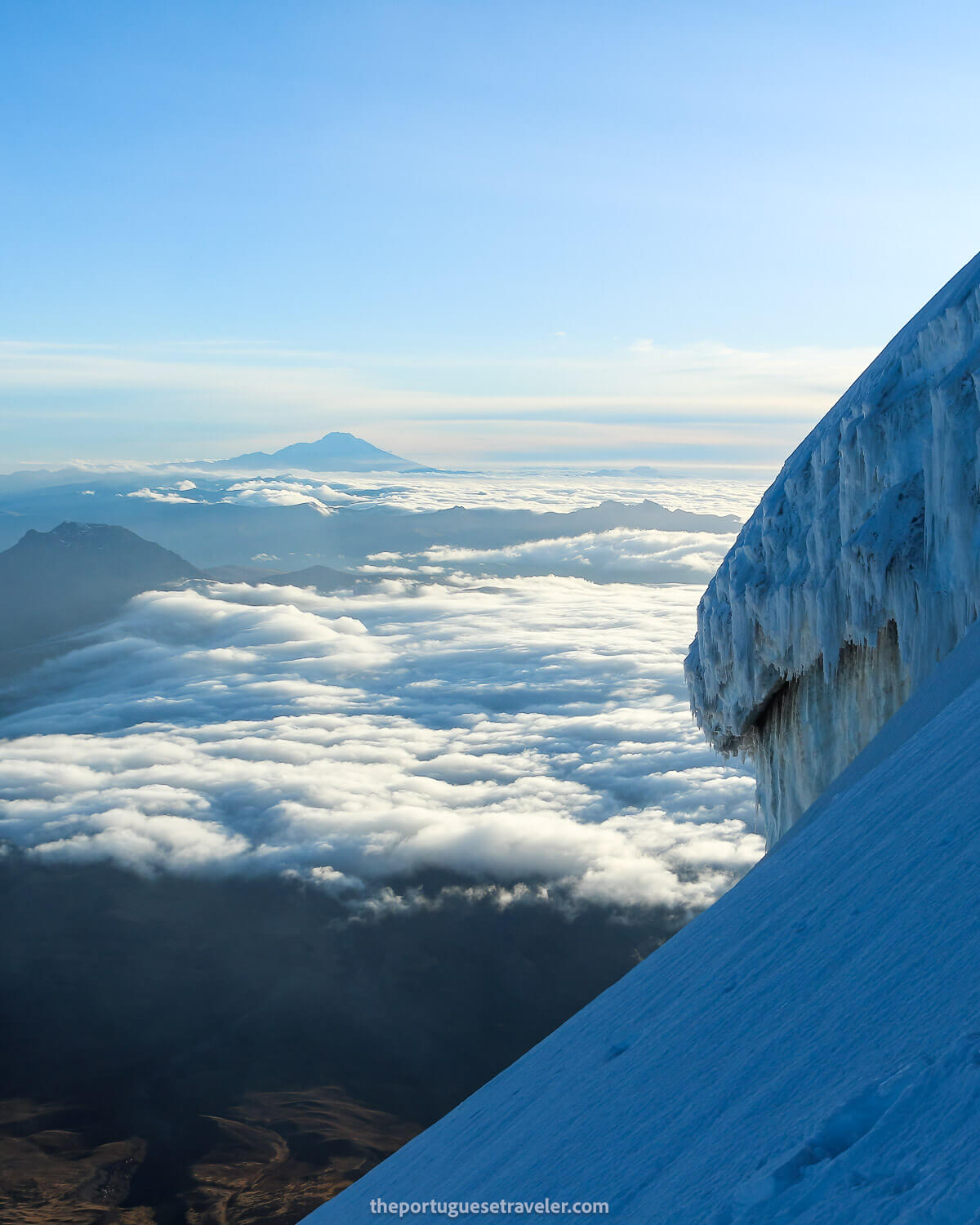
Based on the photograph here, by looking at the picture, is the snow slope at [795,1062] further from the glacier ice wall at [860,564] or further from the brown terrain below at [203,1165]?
the brown terrain below at [203,1165]

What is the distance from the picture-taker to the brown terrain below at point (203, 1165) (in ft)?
352

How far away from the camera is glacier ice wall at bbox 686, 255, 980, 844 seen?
384 inches

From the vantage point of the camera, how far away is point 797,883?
5.03 m

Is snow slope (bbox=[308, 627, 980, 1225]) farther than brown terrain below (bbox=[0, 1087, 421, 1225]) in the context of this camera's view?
No

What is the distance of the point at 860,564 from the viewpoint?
35.8ft

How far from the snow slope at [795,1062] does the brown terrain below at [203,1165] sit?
4963 inches

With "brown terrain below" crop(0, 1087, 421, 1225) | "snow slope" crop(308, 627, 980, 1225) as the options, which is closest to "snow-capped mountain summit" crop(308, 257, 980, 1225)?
"snow slope" crop(308, 627, 980, 1225)

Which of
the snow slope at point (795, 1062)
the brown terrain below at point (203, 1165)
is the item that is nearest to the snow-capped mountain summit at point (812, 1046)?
the snow slope at point (795, 1062)

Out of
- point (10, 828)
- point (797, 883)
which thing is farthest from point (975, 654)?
point (10, 828)

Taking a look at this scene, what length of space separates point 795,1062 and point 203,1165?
13901cm

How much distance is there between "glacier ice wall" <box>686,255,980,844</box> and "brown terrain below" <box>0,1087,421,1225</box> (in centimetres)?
12040

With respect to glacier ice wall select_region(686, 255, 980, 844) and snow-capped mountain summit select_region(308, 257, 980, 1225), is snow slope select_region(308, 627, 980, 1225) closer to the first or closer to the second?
snow-capped mountain summit select_region(308, 257, 980, 1225)

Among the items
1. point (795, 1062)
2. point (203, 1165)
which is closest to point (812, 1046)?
point (795, 1062)

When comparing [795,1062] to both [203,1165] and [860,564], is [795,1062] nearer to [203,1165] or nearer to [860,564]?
[860,564]
